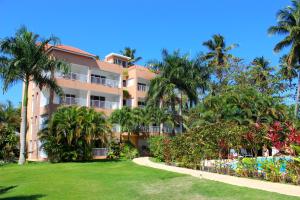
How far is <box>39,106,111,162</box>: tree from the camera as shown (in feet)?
85.5

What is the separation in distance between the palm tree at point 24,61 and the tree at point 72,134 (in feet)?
7.34

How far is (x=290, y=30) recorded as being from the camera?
35.2 m

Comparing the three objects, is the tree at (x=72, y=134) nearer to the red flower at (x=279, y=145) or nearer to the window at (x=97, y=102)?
the window at (x=97, y=102)

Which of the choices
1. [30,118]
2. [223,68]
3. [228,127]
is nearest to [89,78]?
[30,118]

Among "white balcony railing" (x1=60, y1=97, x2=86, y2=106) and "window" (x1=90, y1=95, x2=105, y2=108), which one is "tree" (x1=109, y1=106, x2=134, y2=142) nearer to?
"window" (x1=90, y1=95, x2=105, y2=108)

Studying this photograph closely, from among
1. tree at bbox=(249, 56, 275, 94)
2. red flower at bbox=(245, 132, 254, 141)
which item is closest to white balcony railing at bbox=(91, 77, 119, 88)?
tree at bbox=(249, 56, 275, 94)

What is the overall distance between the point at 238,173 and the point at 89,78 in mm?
25375

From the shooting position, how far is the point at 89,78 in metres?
37.5

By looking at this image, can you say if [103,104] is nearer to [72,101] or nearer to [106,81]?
[106,81]

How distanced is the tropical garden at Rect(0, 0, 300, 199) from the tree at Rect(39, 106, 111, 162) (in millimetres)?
78

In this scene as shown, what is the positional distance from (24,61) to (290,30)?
87.1ft

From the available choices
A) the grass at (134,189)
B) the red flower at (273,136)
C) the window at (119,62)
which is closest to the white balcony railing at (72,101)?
the window at (119,62)

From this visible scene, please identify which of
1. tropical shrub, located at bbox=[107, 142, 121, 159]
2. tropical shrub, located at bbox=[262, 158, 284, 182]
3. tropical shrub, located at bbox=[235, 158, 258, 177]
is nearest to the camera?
tropical shrub, located at bbox=[262, 158, 284, 182]

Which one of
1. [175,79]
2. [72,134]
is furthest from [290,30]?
[72,134]
